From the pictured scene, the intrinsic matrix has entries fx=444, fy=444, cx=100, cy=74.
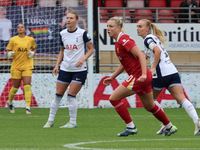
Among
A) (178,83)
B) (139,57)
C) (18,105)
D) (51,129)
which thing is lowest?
(18,105)

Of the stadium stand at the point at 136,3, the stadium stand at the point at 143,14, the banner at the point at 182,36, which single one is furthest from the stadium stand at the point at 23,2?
the banner at the point at 182,36

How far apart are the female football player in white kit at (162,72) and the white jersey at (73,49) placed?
1.28 meters

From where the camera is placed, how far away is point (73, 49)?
702cm

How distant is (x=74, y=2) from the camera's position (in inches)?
553

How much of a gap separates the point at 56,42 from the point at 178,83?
7.75 metres

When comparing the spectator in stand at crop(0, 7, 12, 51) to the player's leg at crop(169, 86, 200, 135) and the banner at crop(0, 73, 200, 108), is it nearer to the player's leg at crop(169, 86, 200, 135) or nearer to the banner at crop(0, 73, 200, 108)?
the banner at crop(0, 73, 200, 108)

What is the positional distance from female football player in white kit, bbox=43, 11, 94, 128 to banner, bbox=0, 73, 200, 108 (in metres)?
4.76

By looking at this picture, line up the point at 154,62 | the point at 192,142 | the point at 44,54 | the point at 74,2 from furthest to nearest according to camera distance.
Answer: the point at 74,2, the point at 44,54, the point at 154,62, the point at 192,142

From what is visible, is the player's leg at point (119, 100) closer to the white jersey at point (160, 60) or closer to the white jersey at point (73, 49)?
the white jersey at point (160, 60)

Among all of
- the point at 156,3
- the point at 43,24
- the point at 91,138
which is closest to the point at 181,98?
the point at 91,138

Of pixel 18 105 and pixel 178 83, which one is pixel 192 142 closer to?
pixel 178 83

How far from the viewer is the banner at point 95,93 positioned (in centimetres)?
1186

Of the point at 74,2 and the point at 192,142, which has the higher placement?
the point at 74,2

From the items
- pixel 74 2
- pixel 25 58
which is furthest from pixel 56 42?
pixel 25 58
